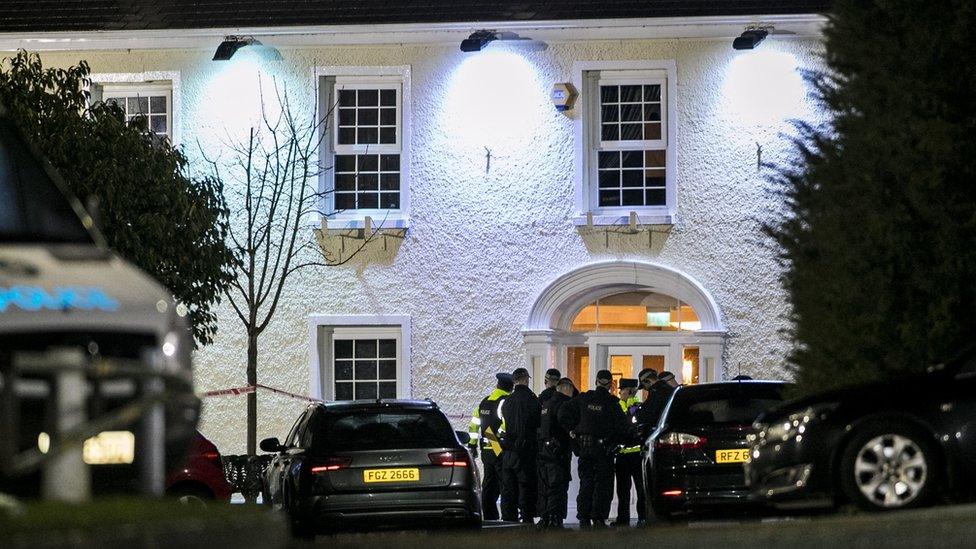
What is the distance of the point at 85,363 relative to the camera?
6.31 m

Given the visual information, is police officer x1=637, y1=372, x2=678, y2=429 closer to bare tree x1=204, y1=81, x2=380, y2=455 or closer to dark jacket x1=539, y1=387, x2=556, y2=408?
dark jacket x1=539, y1=387, x2=556, y2=408

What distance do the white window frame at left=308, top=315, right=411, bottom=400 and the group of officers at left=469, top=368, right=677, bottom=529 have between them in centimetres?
369

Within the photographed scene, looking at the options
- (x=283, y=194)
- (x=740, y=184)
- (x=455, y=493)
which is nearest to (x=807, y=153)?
(x=455, y=493)

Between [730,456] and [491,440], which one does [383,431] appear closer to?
[730,456]

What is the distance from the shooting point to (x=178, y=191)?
20.4 meters

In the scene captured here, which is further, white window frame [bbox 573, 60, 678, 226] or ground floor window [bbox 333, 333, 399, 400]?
ground floor window [bbox 333, 333, 399, 400]

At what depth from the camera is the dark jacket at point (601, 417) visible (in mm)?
19000

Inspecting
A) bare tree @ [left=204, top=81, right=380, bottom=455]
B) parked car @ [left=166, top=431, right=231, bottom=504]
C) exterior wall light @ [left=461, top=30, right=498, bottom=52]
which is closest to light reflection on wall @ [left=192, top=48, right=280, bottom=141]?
bare tree @ [left=204, top=81, right=380, bottom=455]

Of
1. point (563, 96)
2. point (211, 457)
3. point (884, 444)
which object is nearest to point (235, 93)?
point (563, 96)

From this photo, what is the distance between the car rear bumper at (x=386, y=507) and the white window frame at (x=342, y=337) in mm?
9338

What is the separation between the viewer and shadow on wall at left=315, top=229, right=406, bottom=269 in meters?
25.1

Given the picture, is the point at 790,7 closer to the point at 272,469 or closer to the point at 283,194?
the point at 283,194

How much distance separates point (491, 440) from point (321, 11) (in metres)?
7.67

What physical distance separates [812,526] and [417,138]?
55.4 ft
